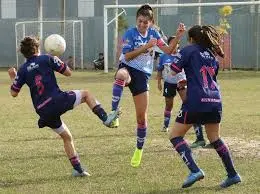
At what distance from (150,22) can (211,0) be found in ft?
111

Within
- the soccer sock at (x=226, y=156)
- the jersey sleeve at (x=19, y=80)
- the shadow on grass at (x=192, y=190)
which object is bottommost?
the shadow on grass at (x=192, y=190)

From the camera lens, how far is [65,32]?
40.2 metres

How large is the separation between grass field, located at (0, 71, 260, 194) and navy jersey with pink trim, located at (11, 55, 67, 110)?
1123 mm

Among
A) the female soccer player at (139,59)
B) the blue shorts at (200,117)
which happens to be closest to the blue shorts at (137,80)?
the female soccer player at (139,59)

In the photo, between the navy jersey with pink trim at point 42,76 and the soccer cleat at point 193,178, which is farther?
the navy jersey with pink trim at point 42,76

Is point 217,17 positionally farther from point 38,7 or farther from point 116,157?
point 116,157

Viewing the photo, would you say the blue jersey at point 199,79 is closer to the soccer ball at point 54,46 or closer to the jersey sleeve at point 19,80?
the soccer ball at point 54,46

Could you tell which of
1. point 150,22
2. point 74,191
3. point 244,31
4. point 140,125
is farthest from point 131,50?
point 244,31

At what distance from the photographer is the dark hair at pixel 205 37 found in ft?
23.3

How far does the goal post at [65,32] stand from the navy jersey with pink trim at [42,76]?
102ft

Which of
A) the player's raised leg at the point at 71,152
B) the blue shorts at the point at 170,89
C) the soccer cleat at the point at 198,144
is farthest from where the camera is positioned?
the blue shorts at the point at 170,89

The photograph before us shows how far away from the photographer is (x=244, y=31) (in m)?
37.2

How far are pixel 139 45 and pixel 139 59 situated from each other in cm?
22

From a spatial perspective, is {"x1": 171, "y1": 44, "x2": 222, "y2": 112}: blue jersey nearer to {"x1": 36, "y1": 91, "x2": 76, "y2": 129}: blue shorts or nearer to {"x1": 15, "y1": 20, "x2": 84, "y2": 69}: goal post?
{"x1": 36, "y1": 91, "x2": 76, "y2": 129}: blue shorts
